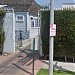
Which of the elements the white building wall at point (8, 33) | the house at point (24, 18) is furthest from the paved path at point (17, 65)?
the house at point (24, 18)

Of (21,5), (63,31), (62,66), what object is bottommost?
(62,66)

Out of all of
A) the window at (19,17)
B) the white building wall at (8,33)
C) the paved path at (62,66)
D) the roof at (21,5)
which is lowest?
the paved path at (62,66)

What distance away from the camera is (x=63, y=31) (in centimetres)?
1432

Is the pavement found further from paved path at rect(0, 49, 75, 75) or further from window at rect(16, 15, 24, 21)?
window at rect(16, 15, 24, 21)

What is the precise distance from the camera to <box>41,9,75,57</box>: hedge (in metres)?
14.2

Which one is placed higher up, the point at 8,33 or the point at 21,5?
the point at 21,5

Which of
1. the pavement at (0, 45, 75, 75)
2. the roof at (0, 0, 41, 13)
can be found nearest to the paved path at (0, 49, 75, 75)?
the pavement at (0, 45, 75, 75)

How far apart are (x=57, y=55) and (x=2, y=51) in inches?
152

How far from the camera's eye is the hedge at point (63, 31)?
14180 mm

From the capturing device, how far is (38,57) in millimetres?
15953

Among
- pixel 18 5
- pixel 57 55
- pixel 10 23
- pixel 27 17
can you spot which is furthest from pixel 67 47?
pixel 18 5

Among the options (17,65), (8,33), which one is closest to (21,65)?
(17,65)

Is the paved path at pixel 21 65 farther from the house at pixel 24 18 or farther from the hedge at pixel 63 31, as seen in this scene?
the house at pixel 24 18

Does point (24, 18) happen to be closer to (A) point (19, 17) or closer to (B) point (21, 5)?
(A) point (19, 17)
